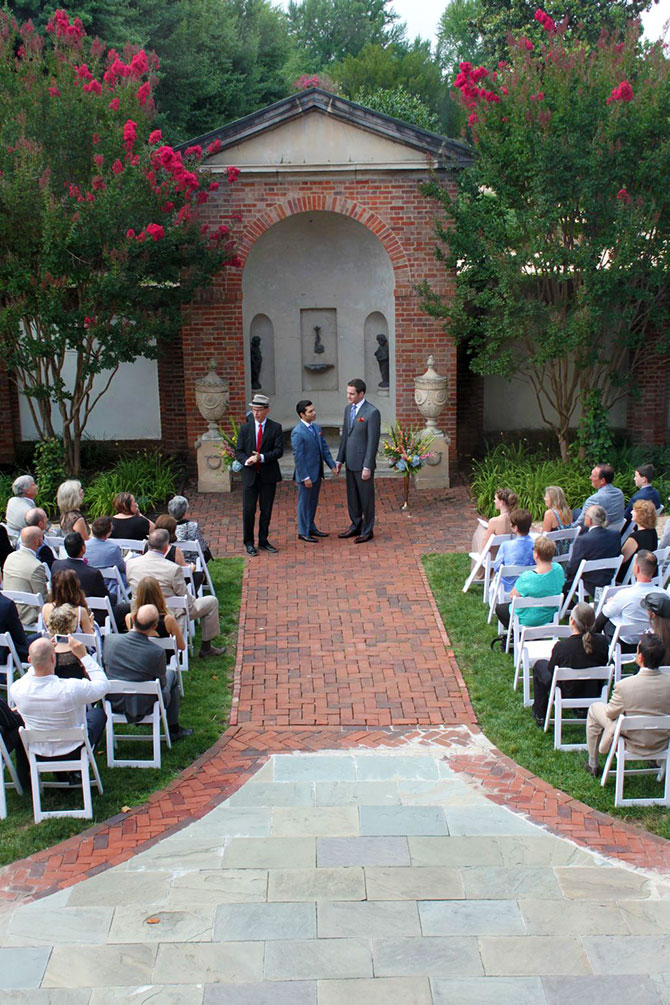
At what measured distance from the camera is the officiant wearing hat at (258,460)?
11930mm

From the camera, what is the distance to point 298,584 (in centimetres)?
1113

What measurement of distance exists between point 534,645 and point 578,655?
0.81 metres

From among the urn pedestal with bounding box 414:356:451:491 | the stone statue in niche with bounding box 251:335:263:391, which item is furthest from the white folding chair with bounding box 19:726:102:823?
the stone statue in niche with bounding box 251:335:263:391

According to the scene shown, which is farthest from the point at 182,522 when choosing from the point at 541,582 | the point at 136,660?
the point at 541,582

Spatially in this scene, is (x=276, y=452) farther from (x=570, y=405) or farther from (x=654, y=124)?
(x=654, y=124)

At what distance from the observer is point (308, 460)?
1224 centimetres

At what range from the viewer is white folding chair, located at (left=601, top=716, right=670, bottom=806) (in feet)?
21.9

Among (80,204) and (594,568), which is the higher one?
(80,204)

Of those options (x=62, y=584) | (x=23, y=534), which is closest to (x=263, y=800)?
(x=62, y=584)

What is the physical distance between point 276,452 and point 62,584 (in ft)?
15.9

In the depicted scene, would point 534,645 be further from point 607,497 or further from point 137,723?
point 137,723

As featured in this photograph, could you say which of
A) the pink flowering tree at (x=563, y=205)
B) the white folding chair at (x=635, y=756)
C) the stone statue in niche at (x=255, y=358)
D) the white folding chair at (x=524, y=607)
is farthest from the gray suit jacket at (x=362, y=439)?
the white folding chair at (x=635, y=756)

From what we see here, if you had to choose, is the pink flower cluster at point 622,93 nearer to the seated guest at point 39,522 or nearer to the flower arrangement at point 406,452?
the flower arrangement at point 406,452

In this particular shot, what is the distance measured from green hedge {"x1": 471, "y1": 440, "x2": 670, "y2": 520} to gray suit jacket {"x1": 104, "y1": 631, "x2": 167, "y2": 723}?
682 centimetres
